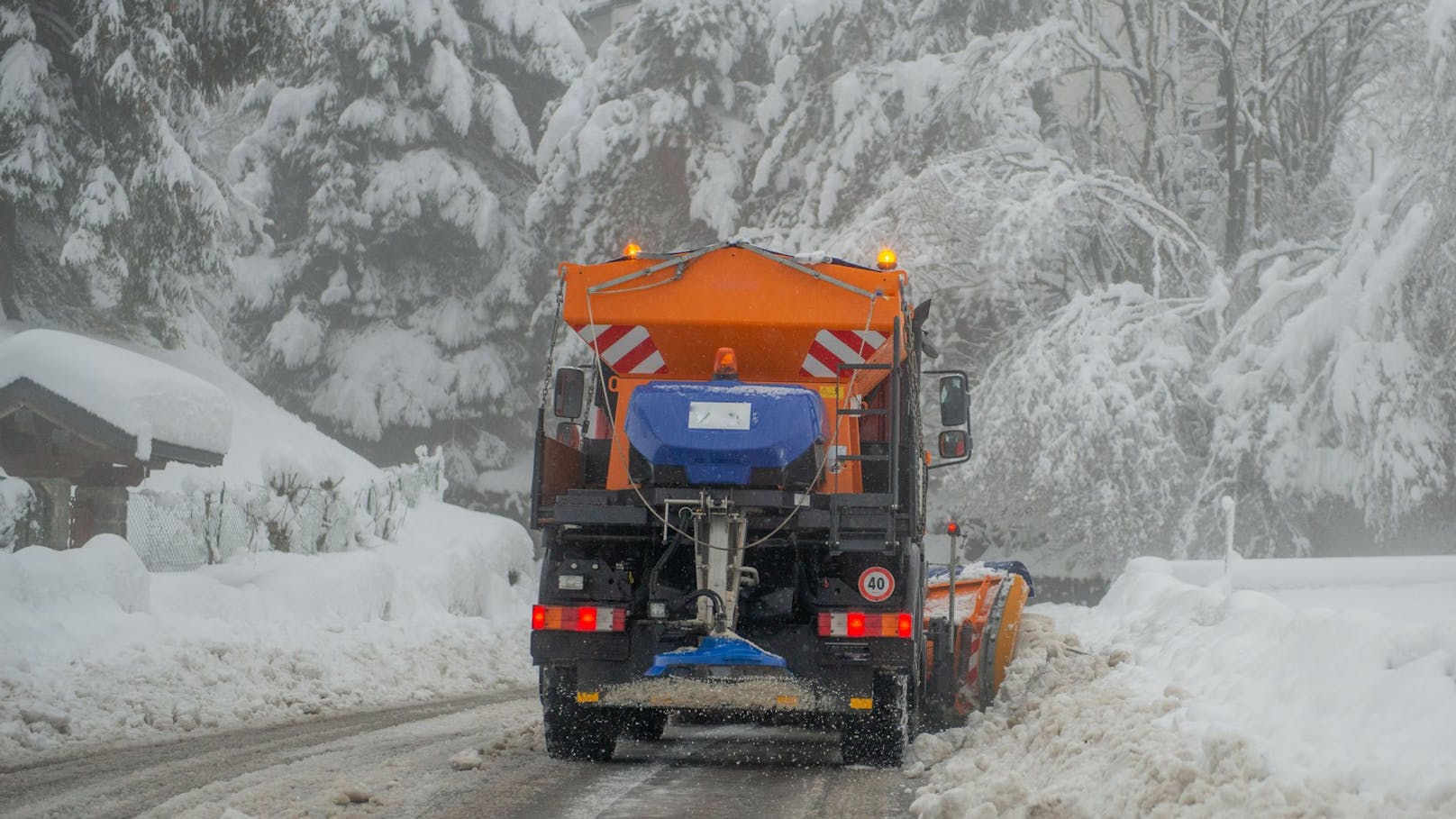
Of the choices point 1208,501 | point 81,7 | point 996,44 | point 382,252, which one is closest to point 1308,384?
point 1208,501

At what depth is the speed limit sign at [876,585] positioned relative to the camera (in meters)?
7.85

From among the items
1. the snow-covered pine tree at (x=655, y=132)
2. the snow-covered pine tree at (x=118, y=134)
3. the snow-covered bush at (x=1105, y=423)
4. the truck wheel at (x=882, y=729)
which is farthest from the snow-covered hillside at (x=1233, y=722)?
the snow-covered pine tree at (x=655, y=132)

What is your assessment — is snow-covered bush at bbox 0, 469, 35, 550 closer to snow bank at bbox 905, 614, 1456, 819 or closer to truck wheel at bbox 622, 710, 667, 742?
truck wheel at bbox 622, 710, 667, 742

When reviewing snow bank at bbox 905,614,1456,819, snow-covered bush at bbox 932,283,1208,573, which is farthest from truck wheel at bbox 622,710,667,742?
snow-covered bush at bbox 932,283,1208,573

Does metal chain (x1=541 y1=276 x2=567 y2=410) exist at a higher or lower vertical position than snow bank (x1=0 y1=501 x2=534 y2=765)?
higher

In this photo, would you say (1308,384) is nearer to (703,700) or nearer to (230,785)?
(703,700)

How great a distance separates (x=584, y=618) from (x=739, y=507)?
3.36ft

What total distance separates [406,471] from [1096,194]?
10632 mm

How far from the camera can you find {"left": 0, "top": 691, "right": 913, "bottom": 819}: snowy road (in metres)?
6.23

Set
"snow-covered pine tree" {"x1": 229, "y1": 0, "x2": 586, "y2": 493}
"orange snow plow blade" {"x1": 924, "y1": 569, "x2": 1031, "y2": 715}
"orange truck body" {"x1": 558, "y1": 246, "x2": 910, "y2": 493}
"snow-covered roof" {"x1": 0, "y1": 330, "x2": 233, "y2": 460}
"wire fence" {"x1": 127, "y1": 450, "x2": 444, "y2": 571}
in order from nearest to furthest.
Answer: "orange truck body" {"x1": 558, "y1": 246, "x2": 910, "y2": 493} < "orange snow plow blade" {"x1": 924, "y1": 569, "x2": 1031, "y2": 715} < "snow-covered roof" {"x1": 0, "y1": 330, "x2": 233, "y2": 460} < "wire fence" {"x1": 127, "y1": 450, "x2": 444, "y2": 571} < "snow-covered pine tree" {"x1": 229, "y1": 0, "x2": 586, "y2": 493}


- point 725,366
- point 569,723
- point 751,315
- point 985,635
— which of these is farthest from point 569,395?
point 985,635

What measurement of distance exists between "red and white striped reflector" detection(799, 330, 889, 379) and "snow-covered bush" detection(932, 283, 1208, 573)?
11.0 metres

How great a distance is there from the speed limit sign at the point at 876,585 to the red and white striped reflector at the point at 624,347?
6.19ft

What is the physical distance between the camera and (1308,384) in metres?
17.4
